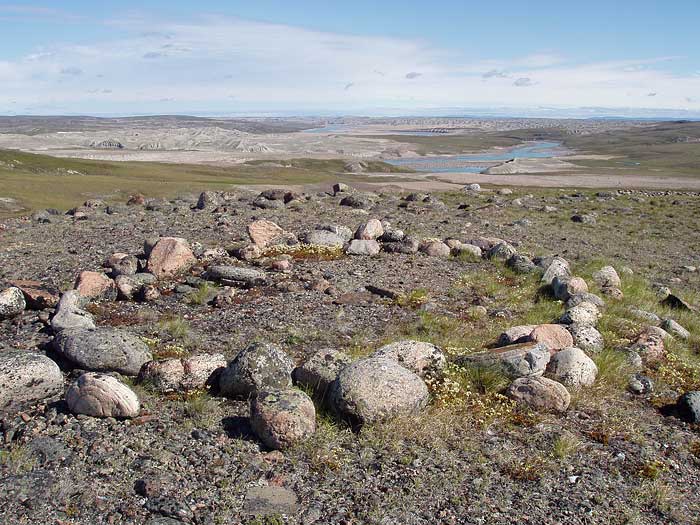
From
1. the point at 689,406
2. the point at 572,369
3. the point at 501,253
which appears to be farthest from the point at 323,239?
the point at 689,406

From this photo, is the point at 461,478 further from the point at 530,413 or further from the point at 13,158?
the point at 13,158

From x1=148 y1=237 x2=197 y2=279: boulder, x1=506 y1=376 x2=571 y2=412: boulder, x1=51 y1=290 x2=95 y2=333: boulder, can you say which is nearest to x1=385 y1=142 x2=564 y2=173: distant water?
x1=148 y1=237 x2=197 y2=279: boulder

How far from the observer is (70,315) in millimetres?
10242

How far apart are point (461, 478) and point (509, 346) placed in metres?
3.47

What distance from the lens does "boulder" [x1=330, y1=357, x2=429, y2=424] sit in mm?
7410

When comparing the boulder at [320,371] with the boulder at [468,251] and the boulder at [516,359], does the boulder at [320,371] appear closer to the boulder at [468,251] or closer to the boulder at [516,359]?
the boulder at [516,359]

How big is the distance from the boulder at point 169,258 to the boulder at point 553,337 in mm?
8457

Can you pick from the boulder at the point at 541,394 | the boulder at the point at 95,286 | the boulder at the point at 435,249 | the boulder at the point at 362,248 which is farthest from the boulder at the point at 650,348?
the boulder at the point at 95,286

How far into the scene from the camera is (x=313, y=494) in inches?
243

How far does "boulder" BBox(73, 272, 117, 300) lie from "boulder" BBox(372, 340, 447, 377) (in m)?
6.56

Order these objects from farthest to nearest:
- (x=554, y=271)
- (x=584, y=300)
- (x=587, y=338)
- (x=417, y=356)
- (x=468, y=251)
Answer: (x=468, y=251)
(x=554, y=271)
(x=584, y=300)
(x=587, y=338)
(x=417, y=356)

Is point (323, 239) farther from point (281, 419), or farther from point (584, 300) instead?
point (281, 419)

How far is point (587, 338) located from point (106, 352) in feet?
26.4

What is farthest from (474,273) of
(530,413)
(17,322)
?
(17,322)
